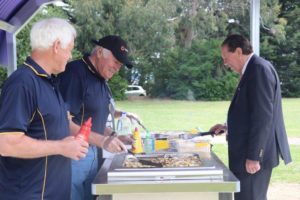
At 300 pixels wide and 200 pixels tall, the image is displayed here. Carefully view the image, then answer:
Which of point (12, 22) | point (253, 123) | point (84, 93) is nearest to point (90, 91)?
point (84, 93)

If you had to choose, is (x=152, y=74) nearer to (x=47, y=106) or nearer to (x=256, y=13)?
(x=256, y=13)

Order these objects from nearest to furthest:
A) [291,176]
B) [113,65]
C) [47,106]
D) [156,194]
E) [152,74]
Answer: [47,106] < [156,194] < [113,65] < [291,176] < [152,74]

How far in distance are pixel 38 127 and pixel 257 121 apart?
1.35 m

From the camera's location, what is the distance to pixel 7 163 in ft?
6.01

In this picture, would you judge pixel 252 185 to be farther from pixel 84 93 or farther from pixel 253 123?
pixel 84 93

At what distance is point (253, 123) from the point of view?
107 inches

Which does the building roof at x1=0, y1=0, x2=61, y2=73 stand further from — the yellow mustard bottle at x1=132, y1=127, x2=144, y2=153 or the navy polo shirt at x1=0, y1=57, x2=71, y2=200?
the navy polo shirt at x1=0, y1=57, x2=71, y2=200

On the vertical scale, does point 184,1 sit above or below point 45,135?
below

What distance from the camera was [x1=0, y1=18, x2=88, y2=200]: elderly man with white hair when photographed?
67.6 inches

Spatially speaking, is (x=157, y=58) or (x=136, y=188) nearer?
(x=136, y=188)

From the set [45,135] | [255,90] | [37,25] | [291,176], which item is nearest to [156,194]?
[45,135]

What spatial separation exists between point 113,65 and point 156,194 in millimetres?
903

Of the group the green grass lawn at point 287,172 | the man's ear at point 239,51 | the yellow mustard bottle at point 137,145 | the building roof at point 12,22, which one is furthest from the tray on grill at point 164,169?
the green grass lawn at point 287,172

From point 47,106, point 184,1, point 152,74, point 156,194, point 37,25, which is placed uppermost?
point 37,25
